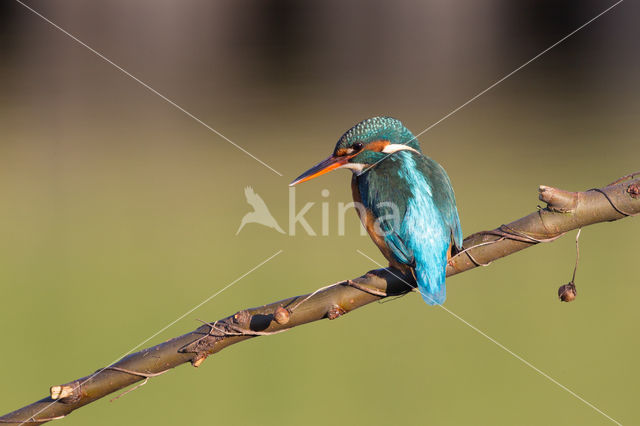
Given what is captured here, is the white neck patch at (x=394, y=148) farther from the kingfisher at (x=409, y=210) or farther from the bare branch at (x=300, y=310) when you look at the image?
the bare branch at (x=300, y=310)

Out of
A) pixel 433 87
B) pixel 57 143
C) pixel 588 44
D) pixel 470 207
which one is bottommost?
pixel 470 207

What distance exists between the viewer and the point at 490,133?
6.76m

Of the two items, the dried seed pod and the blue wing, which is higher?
the blue wing

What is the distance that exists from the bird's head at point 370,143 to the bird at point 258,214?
285cm

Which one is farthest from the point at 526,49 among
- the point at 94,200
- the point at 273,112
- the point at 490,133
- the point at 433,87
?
the point at 94,200

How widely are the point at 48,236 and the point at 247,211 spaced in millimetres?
1846

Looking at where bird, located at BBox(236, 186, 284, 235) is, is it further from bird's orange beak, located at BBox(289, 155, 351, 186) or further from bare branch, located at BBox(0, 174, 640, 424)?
bare branch, located at BBox(0, 174, 640, 424)

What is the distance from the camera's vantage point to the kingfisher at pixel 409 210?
56.6 inches

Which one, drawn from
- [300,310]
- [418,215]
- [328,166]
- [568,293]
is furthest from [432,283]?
[328,166]

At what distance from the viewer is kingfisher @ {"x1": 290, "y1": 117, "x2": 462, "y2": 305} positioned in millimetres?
1438

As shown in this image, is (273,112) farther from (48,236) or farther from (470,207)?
(470,207)

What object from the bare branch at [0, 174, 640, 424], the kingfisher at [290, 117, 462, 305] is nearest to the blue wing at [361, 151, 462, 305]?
the kingfisher at [290, 117, 462, 305]

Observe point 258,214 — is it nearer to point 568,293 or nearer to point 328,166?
point 328,166

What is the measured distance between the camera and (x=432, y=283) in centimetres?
140
